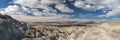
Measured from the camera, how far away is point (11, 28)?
55156 millimetres

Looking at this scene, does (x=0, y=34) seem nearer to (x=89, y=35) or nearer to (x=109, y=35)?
(x=89, y=35)

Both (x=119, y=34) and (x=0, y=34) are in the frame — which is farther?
(x=0, y=34)

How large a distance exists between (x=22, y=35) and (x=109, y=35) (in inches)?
1179

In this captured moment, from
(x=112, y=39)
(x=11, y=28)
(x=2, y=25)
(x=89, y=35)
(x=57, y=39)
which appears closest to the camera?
(x=112, y=39)

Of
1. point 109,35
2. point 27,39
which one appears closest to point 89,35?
point 109,35

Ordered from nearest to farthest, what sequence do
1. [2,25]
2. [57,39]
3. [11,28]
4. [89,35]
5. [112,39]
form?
[112,39]
[89,35]
[2,25]
[11,28]
[57,39]

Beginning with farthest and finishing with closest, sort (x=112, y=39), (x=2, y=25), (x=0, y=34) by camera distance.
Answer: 1. (x=2, y=25)
2. (x=0, y=34)
3. (x=112, y=39)

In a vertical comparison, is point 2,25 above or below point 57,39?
above

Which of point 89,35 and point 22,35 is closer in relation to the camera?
point 89,35

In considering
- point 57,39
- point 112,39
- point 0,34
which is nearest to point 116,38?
point 112,39

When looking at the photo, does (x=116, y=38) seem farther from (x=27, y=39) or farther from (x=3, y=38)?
(x=27, y=39)

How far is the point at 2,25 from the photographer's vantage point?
50375 millimetres

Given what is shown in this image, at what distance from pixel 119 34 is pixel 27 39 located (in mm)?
27316

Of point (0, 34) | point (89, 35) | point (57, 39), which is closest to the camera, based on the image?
point (89, 35)
